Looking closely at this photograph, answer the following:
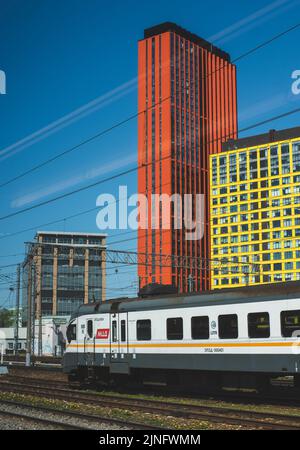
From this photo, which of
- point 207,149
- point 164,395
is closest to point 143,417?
point 164,395

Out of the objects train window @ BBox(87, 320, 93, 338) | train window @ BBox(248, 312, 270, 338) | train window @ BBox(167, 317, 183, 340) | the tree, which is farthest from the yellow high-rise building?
train window @ BBox(248, 312, 270, 338)

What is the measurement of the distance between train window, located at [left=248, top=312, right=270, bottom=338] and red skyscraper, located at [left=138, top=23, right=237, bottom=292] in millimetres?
129279

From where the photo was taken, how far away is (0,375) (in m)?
37.6

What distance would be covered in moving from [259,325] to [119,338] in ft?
23.5

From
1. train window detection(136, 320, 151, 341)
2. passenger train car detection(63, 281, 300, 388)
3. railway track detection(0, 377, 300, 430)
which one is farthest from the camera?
train window detection(136, 320, 151, 341)

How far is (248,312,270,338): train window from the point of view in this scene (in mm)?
19000

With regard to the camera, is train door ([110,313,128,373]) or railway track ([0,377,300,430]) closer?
railway track ([0,377,300,430])

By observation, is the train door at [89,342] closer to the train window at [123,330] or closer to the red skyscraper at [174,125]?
the train window at [123,330]

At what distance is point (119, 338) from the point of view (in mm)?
24500

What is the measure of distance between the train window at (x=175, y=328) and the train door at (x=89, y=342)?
4939 mm

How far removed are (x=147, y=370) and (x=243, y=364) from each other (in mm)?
4944

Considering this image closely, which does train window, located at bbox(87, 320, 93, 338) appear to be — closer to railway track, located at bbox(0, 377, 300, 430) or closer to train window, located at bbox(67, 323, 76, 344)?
train window, located at bbox(67, 323, 76, 344)
